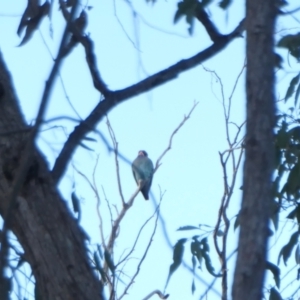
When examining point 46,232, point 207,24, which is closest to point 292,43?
point 207,24

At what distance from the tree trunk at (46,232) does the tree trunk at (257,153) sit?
55 cm

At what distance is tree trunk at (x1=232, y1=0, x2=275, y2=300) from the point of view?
107cm

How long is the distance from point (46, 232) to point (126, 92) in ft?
1.34

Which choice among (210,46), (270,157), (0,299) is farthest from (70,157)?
(270,157)

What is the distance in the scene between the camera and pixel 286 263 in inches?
98.7

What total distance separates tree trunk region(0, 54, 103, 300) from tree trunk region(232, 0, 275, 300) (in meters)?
0.55

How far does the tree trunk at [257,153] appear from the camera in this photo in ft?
3.51

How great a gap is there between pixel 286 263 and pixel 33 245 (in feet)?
3.43

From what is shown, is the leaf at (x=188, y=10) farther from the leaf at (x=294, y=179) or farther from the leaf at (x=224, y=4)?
the leaf at (x=294, y=179)

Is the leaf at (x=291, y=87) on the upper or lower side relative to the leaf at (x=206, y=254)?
upper

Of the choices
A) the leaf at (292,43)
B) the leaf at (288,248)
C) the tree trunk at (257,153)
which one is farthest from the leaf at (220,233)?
the tree trunk at (257,153)

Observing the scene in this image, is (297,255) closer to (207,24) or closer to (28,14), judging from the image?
(207,24)

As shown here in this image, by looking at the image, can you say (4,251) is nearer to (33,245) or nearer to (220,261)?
(33,245)

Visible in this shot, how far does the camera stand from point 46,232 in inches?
65.2
